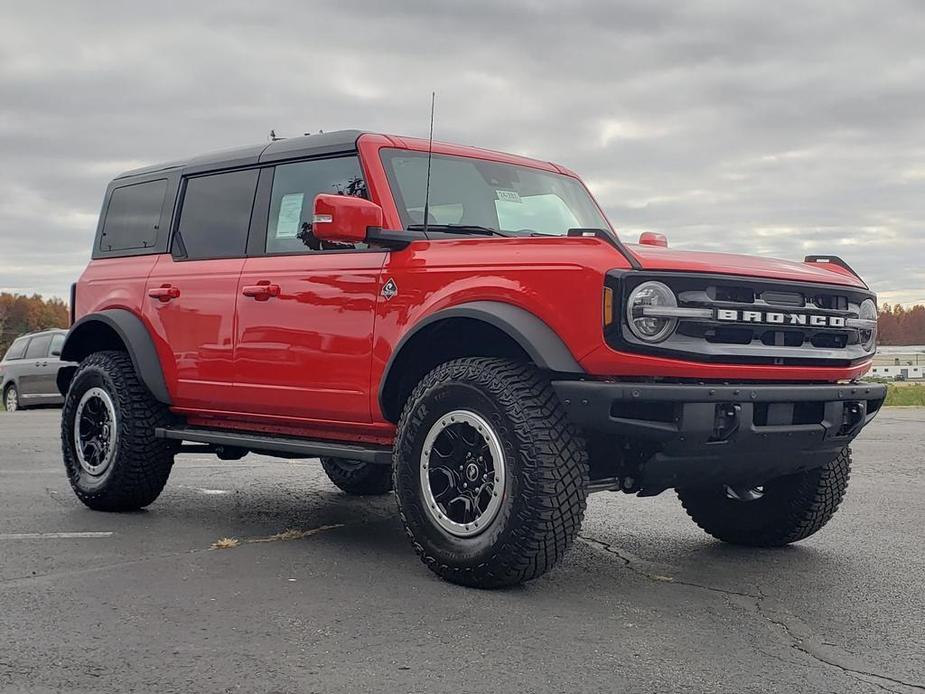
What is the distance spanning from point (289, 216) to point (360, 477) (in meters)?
2.33

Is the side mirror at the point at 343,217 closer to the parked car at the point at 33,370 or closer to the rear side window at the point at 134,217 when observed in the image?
the rear side window at the point at 134,217

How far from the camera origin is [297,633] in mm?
4148

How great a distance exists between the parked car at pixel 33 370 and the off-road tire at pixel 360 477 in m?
13.1

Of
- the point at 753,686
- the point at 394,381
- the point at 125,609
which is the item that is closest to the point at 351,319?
the point at 394,381

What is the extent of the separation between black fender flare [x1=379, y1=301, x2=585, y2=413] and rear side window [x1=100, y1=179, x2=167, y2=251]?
A: 297cm

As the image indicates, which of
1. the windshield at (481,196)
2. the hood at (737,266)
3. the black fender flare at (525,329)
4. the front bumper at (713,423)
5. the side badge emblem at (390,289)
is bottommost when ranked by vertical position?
the front bumper at (713,423)

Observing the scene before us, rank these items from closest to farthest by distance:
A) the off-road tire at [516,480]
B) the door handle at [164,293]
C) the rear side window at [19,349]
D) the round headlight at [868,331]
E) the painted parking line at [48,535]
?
the off-road tire at [516,480] < the round headlight at [868,331] < the painted parking line at [48,535] < the door handle at [164,293] < the rear side window at [19,349]

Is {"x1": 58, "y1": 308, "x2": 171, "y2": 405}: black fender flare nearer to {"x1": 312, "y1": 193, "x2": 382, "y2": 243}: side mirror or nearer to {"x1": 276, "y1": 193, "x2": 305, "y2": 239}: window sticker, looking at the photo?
{"x1": 276, "y1": 193, "x2": 305, "y2": 239}: window sticker

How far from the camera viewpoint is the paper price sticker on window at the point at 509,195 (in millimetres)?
6242

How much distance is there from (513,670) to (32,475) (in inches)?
263

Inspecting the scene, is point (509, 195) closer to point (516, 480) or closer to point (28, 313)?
point (516, 480)

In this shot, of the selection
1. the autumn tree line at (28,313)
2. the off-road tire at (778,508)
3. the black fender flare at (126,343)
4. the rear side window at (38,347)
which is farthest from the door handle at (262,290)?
the autumn tree line at (28,313)

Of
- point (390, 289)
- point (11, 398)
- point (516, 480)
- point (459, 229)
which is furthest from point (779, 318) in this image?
point (11, 398)

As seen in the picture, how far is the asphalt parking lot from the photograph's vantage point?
368 cm
